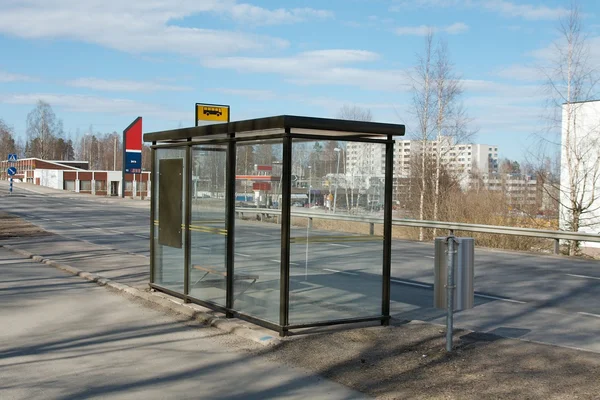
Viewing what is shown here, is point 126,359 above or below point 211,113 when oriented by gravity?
below

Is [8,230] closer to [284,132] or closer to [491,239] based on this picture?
[491,239]

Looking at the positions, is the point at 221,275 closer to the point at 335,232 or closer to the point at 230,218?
the point at 230,218

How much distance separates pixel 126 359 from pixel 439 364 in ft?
10.4

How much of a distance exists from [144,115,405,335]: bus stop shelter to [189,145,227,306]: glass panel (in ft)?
0.06

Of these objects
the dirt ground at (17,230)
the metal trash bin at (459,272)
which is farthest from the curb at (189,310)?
the dirt ground at (17,230)

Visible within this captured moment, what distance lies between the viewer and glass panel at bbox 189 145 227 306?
8.94 meters

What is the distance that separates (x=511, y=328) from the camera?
866cm

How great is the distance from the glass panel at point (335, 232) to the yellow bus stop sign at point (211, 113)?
17.7ft

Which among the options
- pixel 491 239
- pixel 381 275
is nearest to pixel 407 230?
pixel 491 239

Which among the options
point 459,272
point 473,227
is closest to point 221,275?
point 459,272

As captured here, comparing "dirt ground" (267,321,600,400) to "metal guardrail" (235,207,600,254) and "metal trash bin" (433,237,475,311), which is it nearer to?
"metal trash bin" (433,237,475,311)

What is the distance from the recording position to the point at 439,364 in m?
6.59

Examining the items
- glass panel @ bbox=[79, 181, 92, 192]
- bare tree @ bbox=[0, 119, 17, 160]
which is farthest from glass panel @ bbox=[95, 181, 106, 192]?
bare tree @ bbox=[0, 119, 17, 160]

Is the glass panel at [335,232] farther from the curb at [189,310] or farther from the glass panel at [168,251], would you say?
the glass panel at [168,251]
